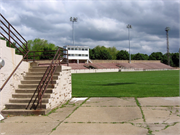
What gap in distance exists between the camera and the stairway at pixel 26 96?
7.17 metres

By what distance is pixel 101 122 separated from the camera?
19.5ft

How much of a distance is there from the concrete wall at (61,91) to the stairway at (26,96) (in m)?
0.18

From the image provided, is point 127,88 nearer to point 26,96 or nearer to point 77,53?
point 26,96

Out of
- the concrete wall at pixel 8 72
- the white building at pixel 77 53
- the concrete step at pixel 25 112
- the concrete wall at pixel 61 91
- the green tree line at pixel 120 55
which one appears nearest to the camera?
the concrete step at pixel 25 112

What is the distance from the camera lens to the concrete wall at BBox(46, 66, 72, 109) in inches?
314

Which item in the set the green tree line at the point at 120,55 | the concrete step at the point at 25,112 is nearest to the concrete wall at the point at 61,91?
the concrete step at the point at 25,112

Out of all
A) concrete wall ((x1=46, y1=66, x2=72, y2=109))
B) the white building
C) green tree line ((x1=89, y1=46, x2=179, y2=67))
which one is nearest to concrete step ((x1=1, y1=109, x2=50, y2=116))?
concrete wall ((x1=46, y1=66, x2=72, y2=109))

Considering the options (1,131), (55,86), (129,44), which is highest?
(129,44)

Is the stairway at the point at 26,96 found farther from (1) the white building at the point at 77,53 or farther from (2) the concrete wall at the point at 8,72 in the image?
(1) the white building at the point at 77,53

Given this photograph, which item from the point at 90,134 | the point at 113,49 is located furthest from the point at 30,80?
the point at 113,49

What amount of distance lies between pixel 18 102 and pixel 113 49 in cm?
13509

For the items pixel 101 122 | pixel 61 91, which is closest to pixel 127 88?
pixel 61 91

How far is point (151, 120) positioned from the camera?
605 cm

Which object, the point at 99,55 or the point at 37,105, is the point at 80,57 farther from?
the point at 37,105
